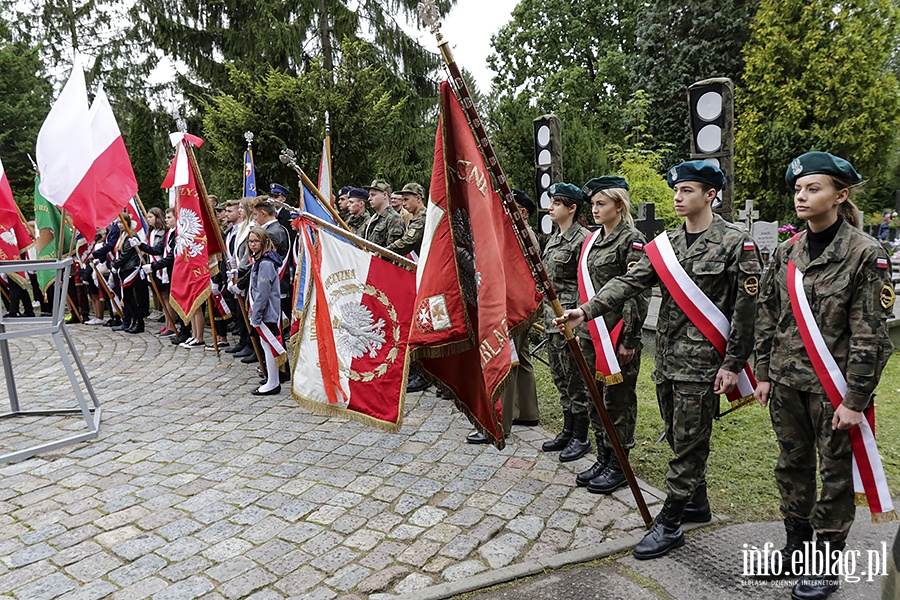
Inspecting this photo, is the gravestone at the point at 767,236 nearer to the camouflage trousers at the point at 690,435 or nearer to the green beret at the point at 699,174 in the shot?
the green beret at the point at 699,174

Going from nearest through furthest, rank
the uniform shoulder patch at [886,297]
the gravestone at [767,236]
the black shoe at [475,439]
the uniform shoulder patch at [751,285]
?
the uniform shoulder patch at [886,297] → the uniform shoulder patch at [751,285] → the black shoe at [475,439] → the gravestone at [767,236]

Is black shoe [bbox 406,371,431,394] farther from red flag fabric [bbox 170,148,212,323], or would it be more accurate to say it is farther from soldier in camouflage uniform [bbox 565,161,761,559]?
soldier in camouflage uniform [bbox 565,161,761,559]

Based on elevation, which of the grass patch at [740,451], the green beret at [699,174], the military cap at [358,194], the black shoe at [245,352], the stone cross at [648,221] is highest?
the military cap at [358,194]

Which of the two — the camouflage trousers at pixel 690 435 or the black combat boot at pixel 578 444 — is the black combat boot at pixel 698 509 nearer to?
the camouflage trousers at pixel 690 435

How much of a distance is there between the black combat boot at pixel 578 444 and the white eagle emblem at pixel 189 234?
505cm

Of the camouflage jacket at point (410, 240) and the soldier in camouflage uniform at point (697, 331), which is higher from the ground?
the camouflage jacket at point (410, 240)

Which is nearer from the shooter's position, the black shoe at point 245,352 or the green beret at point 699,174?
the green beret at point 699,174

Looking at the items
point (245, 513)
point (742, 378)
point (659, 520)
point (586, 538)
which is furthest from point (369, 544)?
point (742, 378)

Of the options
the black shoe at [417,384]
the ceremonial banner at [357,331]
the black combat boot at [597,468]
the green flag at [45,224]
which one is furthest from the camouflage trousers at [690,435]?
the green flag at [45,224]

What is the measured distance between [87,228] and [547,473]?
4.36 m

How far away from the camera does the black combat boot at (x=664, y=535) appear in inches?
125

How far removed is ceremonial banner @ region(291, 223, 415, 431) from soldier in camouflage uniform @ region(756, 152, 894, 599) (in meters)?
2.41

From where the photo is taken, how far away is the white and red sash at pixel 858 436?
8.64ft

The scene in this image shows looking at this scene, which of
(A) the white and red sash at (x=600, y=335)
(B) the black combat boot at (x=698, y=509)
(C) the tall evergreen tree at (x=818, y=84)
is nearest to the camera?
(B) the black combat boot at (x=698, y=509)
